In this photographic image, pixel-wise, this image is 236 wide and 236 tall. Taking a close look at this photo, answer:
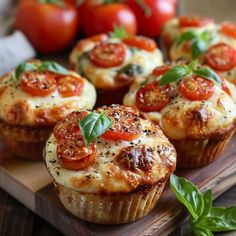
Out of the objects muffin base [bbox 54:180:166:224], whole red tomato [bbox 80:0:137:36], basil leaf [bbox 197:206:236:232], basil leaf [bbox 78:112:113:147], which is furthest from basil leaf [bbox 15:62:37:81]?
whole red tomato [bbox 80:0:137:36]

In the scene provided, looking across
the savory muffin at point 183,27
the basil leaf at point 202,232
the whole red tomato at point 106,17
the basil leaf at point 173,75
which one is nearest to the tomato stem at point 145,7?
the whole red tomato at point 106,17

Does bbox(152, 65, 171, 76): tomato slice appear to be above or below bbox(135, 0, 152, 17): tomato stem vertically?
above

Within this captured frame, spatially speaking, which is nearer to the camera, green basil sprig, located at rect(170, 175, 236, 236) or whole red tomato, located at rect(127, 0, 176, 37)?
green basil sprig, located at rect(170, 175, 236, 236)

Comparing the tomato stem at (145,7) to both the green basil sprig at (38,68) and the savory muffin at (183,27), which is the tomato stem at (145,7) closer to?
the savory muffin at (183,27)

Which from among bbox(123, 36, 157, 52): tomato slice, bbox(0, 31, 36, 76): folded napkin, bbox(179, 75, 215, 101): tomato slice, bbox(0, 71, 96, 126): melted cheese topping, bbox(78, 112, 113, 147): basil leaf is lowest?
bbox(0, 31, 36, 76): folded napkin

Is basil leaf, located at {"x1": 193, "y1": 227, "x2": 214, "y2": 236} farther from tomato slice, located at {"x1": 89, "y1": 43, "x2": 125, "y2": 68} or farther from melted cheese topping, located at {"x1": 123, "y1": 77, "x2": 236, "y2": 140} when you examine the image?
tomato slice, located at {"x1": 89, "y1": 43, "x2": 125, "y2": 68}

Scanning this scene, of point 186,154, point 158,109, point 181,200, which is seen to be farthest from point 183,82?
point 181,200
